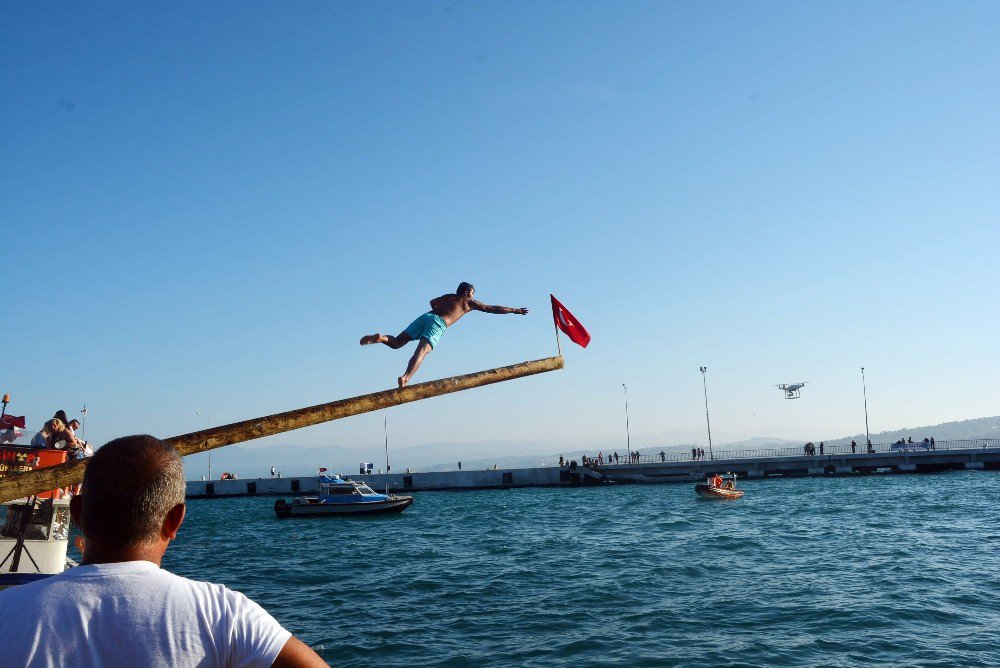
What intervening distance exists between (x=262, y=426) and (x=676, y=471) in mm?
103981

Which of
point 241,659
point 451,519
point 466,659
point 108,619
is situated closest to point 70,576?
point 108,619

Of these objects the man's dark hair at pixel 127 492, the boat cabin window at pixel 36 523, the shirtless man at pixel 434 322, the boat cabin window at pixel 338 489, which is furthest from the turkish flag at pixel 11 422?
the boat cabin window at pixel 338 489

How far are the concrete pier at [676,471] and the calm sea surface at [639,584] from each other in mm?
47913

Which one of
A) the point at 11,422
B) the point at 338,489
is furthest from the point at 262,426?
the point at 338,489

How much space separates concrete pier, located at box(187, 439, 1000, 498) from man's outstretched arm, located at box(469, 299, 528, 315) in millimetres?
95549

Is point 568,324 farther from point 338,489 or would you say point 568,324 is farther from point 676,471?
point 676,471

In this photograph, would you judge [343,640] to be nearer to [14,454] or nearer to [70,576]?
[14,454]

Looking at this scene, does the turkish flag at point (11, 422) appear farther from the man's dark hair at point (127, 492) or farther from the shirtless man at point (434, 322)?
the man's dark hair at point (127, 492)

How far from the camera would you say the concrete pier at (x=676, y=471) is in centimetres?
10081

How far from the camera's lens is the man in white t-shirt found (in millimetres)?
2209

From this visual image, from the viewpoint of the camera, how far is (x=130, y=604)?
88.5 inches

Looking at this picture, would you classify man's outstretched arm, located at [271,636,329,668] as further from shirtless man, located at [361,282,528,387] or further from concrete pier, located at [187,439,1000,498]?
concrete pier, located at [187,439,1000,498]

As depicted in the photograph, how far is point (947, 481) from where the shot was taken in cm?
8088

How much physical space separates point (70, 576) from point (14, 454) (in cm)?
1601
